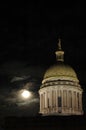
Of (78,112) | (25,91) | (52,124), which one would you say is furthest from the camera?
(78,112)

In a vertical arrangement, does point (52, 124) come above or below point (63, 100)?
below

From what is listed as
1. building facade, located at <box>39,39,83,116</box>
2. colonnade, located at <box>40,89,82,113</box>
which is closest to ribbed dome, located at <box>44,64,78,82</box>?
building facade, located at <box>39,39,83,116</box>

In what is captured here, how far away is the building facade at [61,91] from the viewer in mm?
95750

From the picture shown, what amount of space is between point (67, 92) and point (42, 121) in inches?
983

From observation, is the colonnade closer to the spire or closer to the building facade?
the building facade

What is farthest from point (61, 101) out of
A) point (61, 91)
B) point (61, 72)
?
point (61, 72)

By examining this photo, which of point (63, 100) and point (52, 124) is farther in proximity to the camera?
point (63, 100)

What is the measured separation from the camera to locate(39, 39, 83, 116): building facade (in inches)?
3770

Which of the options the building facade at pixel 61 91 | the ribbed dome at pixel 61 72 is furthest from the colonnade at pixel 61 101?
the ribbed dome at pixel 61 72

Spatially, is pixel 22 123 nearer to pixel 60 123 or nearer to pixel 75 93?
pixel 60 123

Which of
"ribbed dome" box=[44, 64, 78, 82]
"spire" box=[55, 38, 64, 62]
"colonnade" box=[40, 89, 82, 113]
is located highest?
"spire" box=[55, 38, 64, 62]

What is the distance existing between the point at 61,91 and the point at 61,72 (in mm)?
3111

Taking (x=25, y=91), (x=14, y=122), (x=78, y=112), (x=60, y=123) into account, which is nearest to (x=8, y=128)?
(x=14, y=122)

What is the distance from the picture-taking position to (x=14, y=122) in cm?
7275
